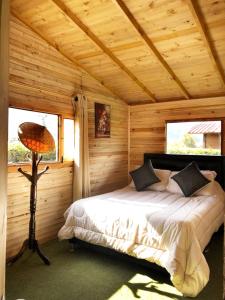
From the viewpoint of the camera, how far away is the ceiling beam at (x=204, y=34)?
2.60 meters

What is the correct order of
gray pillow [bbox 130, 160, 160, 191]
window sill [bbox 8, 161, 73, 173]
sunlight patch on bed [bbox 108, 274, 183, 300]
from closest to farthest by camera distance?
sunlight patch on bed [bbox 108, 274, 183, 300], window sill [bbox 8, 161, 73, 173], gray pillow [bbox 130, 160, 160, 191]

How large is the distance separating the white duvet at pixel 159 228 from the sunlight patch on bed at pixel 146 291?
148 mm

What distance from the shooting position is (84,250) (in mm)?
3377

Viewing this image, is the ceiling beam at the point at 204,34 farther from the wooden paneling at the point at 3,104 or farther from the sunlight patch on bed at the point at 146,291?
the sunlight patch on bed at the point at 146,291

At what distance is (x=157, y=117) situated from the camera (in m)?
5.10

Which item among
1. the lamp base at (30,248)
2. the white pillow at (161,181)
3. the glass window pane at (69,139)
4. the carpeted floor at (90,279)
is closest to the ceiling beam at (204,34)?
the white pillow at (161,181)

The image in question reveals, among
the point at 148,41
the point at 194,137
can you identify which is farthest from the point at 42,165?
the point at 194,137

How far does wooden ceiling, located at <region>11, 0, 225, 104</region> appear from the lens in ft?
9.16

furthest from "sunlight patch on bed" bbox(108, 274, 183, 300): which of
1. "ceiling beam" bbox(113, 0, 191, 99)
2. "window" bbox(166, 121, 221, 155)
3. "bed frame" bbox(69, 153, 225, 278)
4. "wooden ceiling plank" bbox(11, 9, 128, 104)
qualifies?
"wooden ceiling plank" bbox(11, 9, 128, 104)

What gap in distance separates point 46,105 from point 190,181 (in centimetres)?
249

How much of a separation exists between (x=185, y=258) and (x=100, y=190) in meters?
2.50

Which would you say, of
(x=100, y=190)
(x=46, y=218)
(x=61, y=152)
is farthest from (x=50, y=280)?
(x=100, y=190)

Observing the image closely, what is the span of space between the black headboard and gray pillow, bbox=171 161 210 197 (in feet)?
1.43

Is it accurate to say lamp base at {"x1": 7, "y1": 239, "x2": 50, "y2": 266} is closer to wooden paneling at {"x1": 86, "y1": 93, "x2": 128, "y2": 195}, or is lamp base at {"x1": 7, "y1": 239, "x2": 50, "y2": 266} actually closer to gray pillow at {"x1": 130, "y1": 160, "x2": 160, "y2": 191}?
wooden paneling at {"x1": 86, "y1": 93, "x2": 128, "y2": 195}
